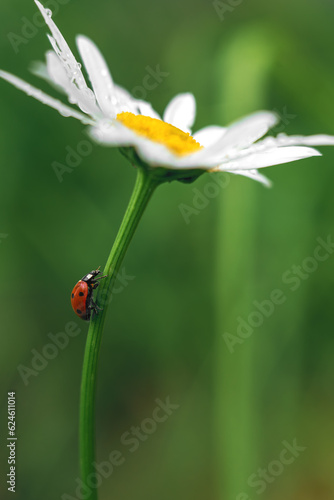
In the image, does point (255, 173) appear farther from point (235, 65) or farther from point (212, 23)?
point (212, 23)

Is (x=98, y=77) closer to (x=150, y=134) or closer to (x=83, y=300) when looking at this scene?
(x=150, y=134)

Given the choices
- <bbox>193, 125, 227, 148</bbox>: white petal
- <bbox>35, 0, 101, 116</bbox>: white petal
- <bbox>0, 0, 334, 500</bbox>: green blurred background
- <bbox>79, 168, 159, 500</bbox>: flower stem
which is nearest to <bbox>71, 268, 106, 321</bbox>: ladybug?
<bbox>79, 168, 159, 500</bbox>: flower stem

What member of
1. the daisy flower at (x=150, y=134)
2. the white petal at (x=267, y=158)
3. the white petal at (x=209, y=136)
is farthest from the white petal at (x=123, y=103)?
the white petal at (x=267, y=158)

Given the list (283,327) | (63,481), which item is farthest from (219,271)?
(63,481)

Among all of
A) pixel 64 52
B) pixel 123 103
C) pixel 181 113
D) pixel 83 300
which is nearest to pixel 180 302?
pixel 181 113

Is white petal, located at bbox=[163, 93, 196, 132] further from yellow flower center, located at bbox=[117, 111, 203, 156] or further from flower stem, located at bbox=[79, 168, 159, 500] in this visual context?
flower stem, located at bbox=[79, 168, 159, 500]

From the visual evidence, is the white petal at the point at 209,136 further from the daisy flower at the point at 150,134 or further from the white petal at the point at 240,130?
the white petal at the point at 240,130
